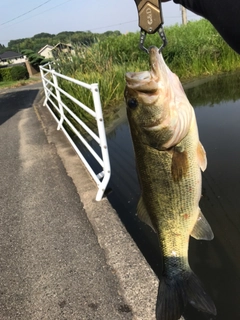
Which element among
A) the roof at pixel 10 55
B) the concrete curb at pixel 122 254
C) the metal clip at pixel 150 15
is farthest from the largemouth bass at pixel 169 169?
the roof at pixel 10 55

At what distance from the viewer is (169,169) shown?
5.35 ft

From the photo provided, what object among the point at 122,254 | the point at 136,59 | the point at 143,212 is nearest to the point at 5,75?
the point at 136,59

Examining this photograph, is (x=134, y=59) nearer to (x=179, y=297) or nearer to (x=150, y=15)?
(x=150, y=15)

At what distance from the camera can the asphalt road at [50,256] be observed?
2.41 metres

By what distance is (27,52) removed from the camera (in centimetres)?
4278

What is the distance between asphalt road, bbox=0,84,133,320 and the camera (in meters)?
2.41

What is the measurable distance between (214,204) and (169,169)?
2590mm

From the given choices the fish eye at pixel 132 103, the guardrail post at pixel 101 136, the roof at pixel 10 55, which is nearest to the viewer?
the fish eye at pixel 132 103

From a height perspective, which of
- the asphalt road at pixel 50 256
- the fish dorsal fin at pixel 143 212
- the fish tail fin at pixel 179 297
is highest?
the fish dorsal fin at pixel 143 212

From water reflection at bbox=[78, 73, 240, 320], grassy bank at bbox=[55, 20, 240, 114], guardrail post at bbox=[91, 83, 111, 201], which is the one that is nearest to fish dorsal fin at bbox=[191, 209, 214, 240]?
water reflection at bbox=[78, 73, 240, 320]

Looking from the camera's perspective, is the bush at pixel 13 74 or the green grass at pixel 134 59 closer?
the green grass at pixel 134 59

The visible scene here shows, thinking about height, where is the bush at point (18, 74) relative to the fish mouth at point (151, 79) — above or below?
below

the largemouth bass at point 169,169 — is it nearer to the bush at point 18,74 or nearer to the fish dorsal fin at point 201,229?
the fish dorsal fin at point 201,229

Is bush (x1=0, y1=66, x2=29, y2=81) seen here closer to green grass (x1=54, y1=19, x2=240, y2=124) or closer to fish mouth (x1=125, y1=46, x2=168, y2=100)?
green grass (x1=54, y1=19, x2=240, y2=124)
